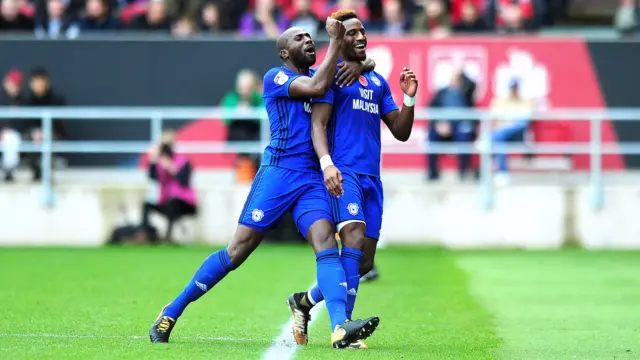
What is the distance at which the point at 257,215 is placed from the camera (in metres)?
8.24

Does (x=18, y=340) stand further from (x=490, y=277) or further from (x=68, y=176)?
(x=68, y=176)

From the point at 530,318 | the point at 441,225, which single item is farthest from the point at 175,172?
the point at 530,318

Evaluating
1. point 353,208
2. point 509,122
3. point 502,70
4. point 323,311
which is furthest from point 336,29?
point 502,70

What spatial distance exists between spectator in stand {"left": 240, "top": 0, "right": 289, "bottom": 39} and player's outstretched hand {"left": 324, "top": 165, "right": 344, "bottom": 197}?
13084 mm

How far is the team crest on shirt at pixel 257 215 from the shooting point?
8.24 m

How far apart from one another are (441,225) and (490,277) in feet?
16.6

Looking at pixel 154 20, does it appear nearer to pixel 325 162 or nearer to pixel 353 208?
pixel 353 208

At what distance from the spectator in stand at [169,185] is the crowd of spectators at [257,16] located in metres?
2.62

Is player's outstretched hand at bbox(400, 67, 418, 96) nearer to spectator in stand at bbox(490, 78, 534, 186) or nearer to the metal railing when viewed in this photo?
the metal railing

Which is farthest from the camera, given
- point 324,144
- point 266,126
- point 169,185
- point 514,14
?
point 514,14

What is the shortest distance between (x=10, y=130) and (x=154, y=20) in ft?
9.88

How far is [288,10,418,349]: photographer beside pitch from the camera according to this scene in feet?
27.6

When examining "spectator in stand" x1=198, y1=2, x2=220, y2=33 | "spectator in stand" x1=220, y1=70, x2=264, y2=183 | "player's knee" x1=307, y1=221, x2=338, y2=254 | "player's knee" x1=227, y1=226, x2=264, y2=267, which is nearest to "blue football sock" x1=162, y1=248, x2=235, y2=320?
"player's knee" x1=227, y1=226, x2=264, y2=267

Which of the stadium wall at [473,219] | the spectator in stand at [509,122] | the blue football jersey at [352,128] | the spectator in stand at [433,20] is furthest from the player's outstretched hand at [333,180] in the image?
the spectator in stand at [433,20]
